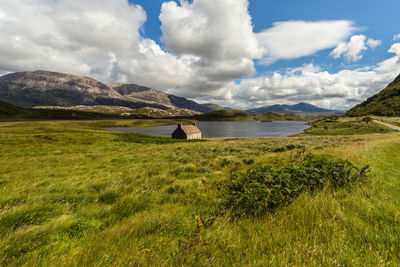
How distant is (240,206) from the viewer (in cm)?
420

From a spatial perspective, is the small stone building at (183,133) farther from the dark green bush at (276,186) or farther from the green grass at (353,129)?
the dark green bush at (276,186)

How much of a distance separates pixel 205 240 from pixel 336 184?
17.0 feet

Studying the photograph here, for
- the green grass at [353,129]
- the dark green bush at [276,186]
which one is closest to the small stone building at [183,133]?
the green grass at [353,129]

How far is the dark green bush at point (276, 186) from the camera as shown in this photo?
13.1 feet

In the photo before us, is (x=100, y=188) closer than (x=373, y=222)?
No

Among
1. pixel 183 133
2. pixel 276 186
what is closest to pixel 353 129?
pixel 183 133

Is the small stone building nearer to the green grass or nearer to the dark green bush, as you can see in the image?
the green grass

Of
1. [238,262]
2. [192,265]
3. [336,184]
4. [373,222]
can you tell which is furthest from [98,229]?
[336,184]

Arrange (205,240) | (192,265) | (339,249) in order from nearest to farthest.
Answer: (192,265)
(339,249)
(205,240)

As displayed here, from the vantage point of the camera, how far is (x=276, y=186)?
169 inches

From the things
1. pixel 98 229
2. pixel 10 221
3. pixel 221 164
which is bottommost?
pixel 221 164

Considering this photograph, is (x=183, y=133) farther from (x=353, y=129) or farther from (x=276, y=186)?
(x=276, y=186)

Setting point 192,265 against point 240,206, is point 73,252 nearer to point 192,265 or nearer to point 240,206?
point 192,265

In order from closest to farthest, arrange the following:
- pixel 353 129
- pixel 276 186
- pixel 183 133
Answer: pixel 276 186 → pixel 353 129 → pixel 183 133
